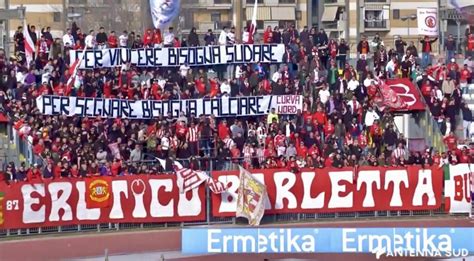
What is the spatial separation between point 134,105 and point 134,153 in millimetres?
2434

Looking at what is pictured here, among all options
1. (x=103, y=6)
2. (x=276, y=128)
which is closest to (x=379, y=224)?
(x=276, y=128)

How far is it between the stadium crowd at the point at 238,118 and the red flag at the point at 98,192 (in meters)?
0.35

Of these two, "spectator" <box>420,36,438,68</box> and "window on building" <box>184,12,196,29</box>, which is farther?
"window on building" <box>184,12,196,29</box>

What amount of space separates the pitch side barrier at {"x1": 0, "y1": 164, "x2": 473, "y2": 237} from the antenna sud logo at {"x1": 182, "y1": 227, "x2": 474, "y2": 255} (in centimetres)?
400

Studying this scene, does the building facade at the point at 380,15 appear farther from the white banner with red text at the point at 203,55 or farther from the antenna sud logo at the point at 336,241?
the antenna sud logo at the point at 336,241

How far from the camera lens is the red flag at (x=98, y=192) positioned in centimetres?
3177

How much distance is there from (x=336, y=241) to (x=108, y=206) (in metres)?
6.45

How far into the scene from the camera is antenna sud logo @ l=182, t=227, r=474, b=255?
2775 cm

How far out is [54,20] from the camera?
75000 mm

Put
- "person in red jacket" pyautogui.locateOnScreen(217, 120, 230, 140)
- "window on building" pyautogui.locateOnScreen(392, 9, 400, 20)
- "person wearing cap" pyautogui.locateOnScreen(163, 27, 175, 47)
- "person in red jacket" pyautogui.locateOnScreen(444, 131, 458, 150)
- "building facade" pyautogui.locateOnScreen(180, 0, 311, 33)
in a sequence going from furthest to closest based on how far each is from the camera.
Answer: "window on building" pyautogui.locateOnScreen(392, 9, 400, 20), "building facade" pyautogui.locateOnScreen(180, 0, 311, 33), "person wearing cap" pyautogui.locateOnScreen(163, 27, 175, 47), "person in red jacket" pyautogui.locateOnScreen(444, 131, 458, 150), "person in red jacket" pyautogui.locateOnScreen(217, 120, 230, 140)

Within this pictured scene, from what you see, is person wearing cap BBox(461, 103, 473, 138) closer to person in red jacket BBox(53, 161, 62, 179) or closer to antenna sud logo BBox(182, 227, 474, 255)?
antenna sud logo BBox(182, 227, 474, 255)

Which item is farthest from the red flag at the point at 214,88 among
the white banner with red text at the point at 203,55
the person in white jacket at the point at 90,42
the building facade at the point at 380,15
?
the building facade at the point at 380,15

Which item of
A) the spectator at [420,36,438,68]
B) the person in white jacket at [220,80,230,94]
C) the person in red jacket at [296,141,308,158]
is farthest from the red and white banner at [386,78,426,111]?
the person in white jacket at [220,80,230,94]

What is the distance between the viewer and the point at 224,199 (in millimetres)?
32719
